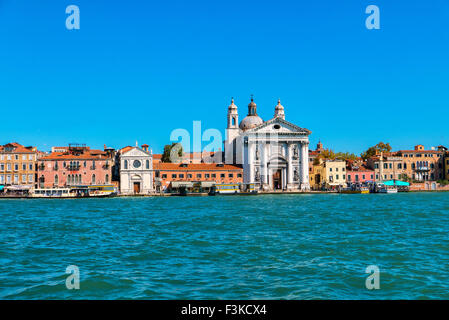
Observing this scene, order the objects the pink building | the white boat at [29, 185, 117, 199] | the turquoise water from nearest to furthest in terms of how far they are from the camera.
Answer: the turquoise water
the white boat at [29, 185, 117, 199]
the pink building

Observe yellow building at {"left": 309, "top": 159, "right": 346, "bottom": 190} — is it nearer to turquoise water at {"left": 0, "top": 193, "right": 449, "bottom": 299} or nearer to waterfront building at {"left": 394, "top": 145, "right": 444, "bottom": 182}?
waterfront building at {"left": 394, "top": 145, "right": 444, "bottom": 182}

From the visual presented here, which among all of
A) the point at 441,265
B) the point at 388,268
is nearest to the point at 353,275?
the point at 388,268

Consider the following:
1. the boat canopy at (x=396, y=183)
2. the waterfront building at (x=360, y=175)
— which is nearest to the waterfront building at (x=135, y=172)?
the waterfront building at (x=360, y=175)

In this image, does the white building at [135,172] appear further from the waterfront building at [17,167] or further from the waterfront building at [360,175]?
the waterfront building at [360,175]

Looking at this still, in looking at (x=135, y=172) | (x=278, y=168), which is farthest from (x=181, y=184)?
(x=278, y=168)

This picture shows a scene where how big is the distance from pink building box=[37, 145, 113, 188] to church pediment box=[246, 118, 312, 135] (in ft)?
60.3

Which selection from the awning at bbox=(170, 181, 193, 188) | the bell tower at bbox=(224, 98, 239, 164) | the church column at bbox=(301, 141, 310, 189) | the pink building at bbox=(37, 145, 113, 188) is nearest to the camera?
the pink building at bbox=(37, 145, 113, 188)

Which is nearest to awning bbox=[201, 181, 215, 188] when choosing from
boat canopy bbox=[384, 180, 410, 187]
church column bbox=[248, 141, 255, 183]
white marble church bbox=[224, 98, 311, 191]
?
white marble church bbox=[224, 98, 311, 191]

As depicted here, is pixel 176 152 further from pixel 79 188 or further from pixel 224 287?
pixel 224 287

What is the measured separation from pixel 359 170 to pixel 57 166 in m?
39.5

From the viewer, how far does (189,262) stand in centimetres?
1002

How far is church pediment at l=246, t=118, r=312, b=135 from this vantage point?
5659 centimetres

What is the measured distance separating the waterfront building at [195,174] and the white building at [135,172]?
1255 mm

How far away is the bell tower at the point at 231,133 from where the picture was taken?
65312mm
